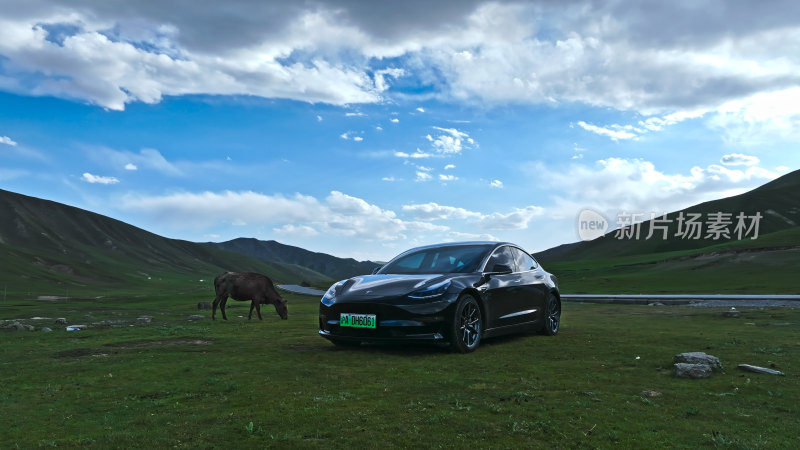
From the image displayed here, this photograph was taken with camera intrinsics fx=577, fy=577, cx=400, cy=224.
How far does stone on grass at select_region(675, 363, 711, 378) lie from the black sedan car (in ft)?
10.7

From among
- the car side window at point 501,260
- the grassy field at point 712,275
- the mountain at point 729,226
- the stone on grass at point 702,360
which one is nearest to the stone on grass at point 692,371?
the stone on grass at point 702,360

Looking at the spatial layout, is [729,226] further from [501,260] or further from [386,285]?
[386,285]

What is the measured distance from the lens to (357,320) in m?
9.55

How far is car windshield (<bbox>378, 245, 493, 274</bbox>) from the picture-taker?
10.7 meters

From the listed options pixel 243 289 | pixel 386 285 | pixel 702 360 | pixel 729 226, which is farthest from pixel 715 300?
pixel 729 226

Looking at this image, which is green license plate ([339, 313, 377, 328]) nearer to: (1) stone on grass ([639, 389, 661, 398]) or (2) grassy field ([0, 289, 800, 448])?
(2) grassy field ([0, 289, 800, 448])

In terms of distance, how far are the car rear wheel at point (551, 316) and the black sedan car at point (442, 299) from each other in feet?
0.15

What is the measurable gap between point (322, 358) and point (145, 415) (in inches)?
142

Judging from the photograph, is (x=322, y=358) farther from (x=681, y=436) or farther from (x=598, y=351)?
(x=681, y=436)

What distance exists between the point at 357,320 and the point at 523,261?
4403 mm

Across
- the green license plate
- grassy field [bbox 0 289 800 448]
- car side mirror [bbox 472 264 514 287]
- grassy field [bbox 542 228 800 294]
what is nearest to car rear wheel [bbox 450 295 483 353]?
grassy field [bbox 0 289 800 448]

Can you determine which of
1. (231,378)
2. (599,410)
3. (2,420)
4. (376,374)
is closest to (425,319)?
(376,374)

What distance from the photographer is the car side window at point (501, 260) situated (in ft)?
35.0

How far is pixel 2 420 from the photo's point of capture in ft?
18.7
